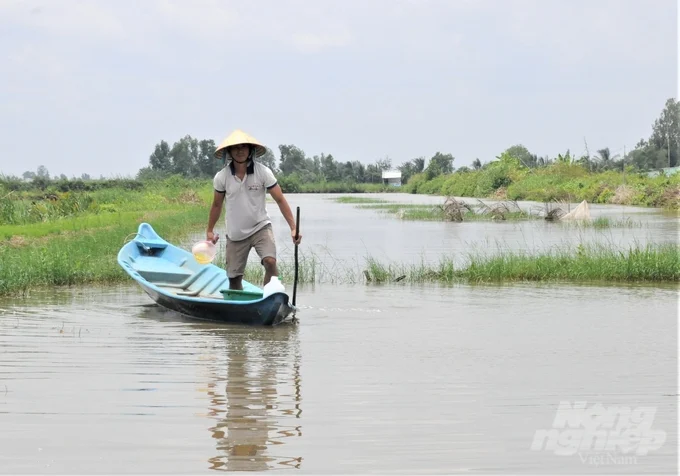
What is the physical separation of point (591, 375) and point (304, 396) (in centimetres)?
207

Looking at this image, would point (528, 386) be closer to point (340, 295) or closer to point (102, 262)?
point (340, 295)

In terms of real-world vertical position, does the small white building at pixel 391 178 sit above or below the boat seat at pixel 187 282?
above

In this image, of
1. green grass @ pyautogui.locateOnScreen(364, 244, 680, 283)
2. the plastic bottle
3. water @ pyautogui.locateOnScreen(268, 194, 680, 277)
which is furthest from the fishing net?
the plastic bottle

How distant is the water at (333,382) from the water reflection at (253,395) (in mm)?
17

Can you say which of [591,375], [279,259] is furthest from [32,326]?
[279,259]

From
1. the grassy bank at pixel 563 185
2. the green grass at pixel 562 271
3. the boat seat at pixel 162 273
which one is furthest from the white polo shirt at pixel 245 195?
the grassy bank at pixel 563 185

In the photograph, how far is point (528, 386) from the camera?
6.02 m

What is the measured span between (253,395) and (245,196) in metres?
2.95

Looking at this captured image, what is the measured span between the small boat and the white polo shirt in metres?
0.67

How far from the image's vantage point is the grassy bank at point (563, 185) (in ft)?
141

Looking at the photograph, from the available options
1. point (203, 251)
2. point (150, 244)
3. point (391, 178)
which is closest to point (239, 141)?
point (203, 251)

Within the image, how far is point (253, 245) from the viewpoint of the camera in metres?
8.55

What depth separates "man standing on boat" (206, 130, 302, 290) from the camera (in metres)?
8.27

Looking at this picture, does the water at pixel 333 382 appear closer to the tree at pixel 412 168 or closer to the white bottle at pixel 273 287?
the white bottle at pixel 273 287
